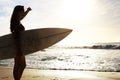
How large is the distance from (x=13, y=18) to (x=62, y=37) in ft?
6.21

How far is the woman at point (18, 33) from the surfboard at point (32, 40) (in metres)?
0.24

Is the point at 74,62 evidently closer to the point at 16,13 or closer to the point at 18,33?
the point at 18,33

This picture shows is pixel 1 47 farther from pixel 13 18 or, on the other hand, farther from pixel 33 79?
pixel 33 79

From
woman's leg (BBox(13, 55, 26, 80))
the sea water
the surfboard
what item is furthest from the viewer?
the sea water

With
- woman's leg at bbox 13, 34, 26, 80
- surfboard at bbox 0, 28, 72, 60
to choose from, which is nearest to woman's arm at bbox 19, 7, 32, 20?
surfboard at bbox 0, 28, 72, 60

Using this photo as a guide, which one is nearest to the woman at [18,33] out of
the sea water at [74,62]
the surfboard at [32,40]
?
the surfboard at [32,40]

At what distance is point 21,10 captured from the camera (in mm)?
5969

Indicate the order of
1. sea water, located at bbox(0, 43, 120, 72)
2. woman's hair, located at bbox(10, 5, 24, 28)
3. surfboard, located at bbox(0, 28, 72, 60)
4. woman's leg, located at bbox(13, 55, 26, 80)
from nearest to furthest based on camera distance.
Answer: woman's leg, located at bbox(13, 55, 26, 80) → woman's hair, located at bbox(10, 5, 24, 28) → surfboard, located at bbox(0, 28, 72, 60) → sea water, located at bbox(0, 43, 120, 72)

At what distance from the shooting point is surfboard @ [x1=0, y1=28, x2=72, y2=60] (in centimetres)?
652

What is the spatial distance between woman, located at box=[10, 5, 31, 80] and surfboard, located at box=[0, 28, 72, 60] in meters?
0.24

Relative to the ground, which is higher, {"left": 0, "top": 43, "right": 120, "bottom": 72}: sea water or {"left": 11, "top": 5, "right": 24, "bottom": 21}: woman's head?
{"left": 11, "top": 5, "right": 24, "bottom": 21}: woman's head

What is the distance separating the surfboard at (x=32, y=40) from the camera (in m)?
6.52

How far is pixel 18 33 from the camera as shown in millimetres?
5980

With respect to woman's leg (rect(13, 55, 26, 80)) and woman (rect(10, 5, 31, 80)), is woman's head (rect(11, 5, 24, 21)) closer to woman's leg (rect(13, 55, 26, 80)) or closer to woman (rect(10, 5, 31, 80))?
woman (rect(10, 5, 31, 80))
